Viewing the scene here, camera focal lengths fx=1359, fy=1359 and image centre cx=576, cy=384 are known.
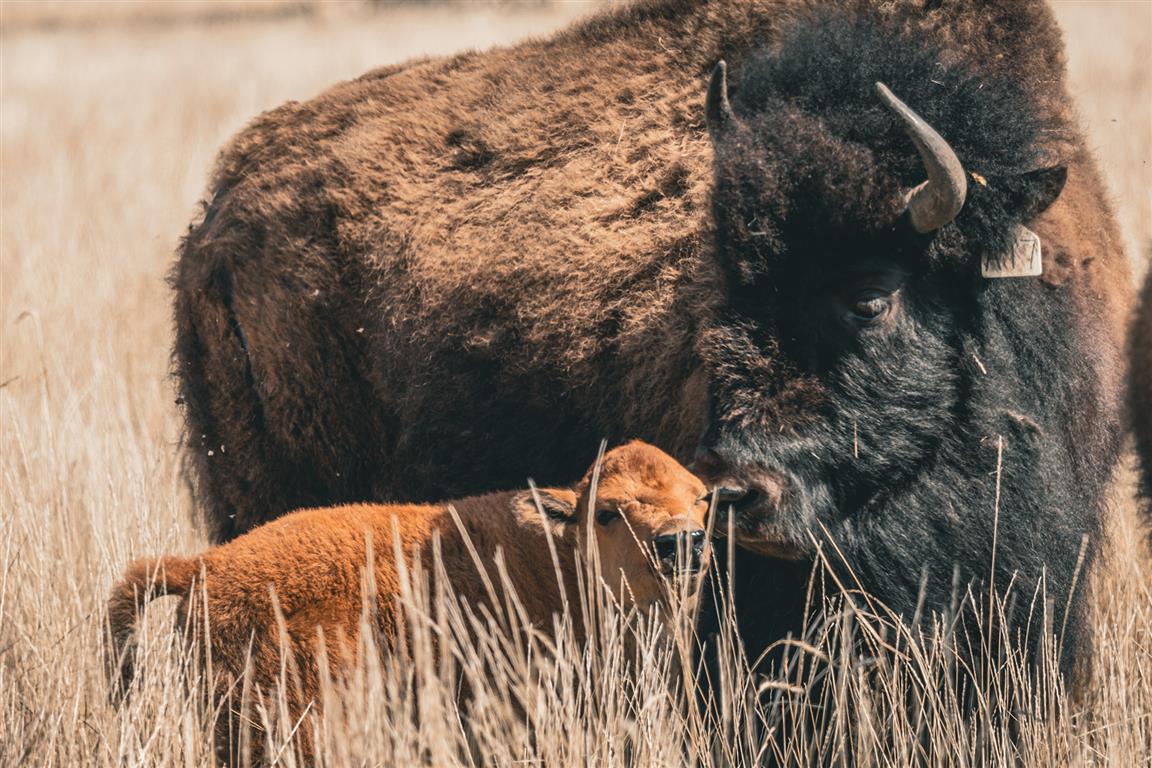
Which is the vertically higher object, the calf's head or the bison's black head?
the bison's black head

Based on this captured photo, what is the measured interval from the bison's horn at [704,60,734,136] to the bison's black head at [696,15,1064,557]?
5.4 inches

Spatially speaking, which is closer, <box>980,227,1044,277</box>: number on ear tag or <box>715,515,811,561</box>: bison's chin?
<box>715,515,811,561</box>: bison's chin

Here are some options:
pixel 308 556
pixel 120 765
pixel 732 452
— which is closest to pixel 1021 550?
pixel 732 452

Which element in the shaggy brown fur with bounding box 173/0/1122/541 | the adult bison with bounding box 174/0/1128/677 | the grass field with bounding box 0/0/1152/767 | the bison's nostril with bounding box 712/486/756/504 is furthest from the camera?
the shaggy brown fur with bounding box 173/0/1122/541

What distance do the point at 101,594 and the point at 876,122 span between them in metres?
3.10

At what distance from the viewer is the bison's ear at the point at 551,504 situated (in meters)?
3.80

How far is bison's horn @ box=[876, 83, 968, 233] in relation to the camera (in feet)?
12.3

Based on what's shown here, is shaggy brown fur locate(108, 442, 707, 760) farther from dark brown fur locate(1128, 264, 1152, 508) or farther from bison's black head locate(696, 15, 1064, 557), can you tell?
dark brown fur locate(1128, 264, 1152, 508)

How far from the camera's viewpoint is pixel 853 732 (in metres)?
4.14

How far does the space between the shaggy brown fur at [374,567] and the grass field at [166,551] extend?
0.42ft

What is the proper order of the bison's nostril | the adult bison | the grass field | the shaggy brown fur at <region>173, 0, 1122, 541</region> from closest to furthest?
1. the grass field
2. the bison's nostril
3. the adult bison
4. the shaggy brown fur at <region>173, 0, 1122, 541</region>

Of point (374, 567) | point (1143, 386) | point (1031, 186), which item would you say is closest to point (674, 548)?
point (374, 567)

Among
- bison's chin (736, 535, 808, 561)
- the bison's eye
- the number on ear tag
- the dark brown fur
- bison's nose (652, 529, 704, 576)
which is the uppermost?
the number on ear tag

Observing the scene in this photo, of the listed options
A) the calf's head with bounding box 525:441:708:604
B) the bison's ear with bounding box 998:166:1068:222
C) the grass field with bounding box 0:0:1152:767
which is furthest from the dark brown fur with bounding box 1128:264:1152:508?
the calf's head with bounding box 525:441:708:604
